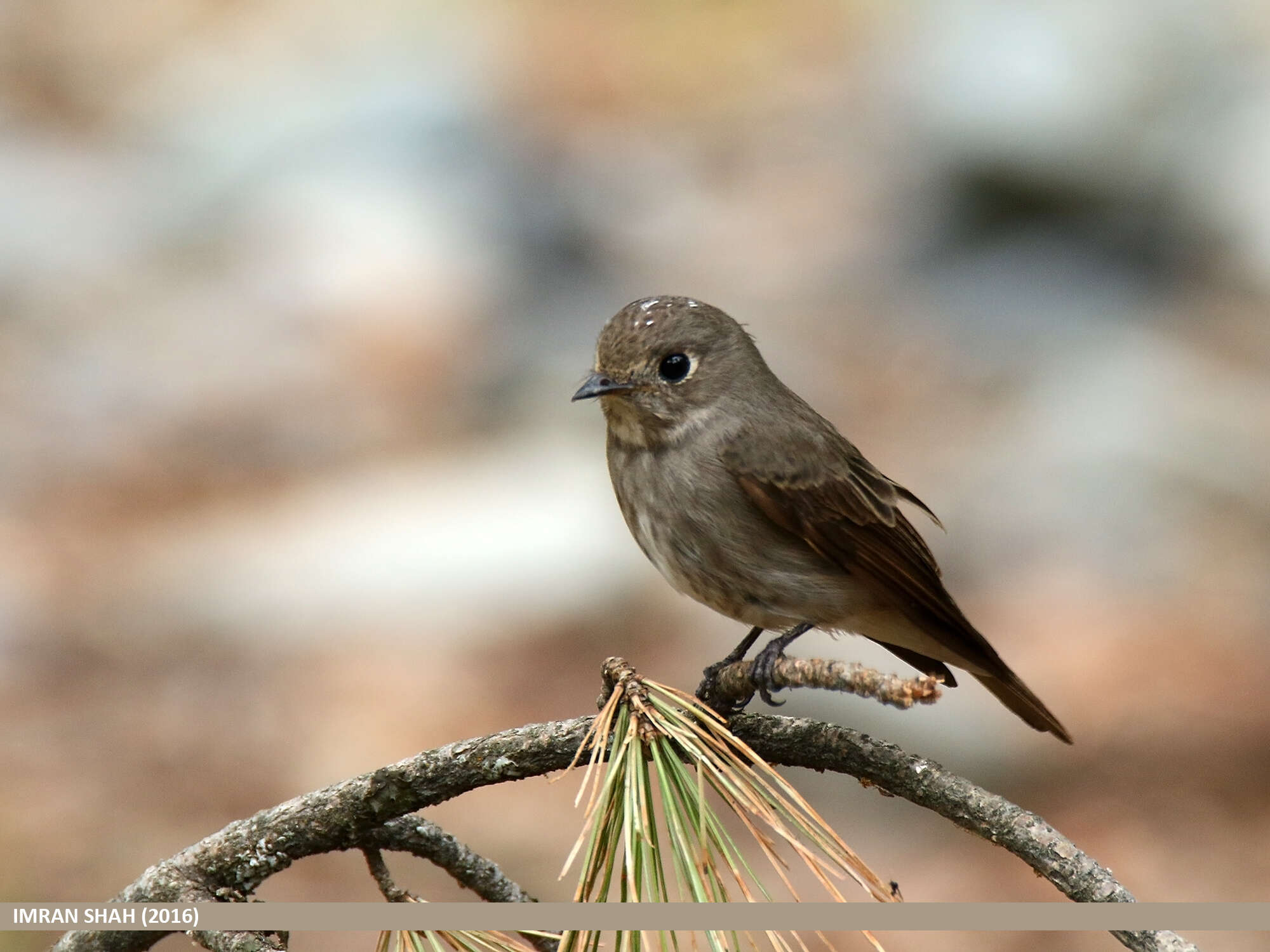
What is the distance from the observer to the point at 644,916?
67.4 inches

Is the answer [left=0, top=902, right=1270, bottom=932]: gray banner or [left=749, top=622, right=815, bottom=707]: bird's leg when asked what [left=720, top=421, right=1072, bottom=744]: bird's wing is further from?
[left=0, top=902, right=1270, bottom=932]: gray banner

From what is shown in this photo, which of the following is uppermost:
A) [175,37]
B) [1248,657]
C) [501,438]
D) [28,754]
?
[175,37]

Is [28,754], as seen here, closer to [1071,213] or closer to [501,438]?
[501,438]

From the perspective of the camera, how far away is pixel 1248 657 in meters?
5.79

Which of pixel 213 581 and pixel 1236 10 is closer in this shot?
pixel 213 581

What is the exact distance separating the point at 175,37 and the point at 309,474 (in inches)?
135

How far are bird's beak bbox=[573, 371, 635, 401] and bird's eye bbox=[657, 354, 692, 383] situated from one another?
11cm

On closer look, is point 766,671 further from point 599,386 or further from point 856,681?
point 599,386

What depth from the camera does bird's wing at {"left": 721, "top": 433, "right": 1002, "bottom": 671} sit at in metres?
3.29

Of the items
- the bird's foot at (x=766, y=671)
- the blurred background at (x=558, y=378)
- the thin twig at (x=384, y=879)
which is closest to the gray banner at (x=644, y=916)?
the thin twig at (x=384, y=879)

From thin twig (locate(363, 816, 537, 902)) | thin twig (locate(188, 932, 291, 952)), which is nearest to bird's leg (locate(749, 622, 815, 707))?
thin twig (locate(363, 816, 537, 902))

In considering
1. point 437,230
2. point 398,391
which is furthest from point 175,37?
point 398,391

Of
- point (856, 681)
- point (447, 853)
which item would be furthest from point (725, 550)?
point (856, 681)

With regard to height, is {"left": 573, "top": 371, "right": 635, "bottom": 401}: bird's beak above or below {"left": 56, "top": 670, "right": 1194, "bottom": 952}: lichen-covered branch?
above
